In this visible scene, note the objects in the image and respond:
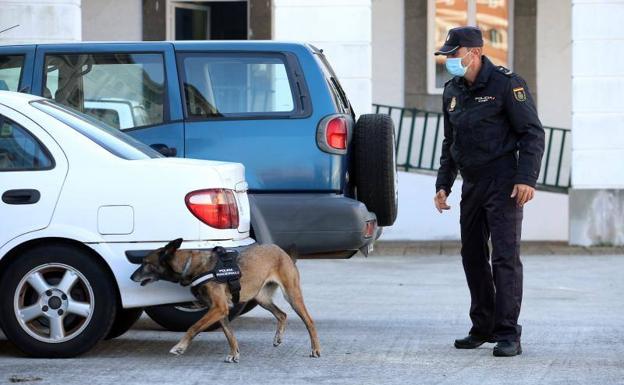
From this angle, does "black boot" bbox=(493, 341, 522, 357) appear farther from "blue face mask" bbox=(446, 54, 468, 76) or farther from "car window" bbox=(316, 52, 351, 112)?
"car window" bbox=(316, 52, 351, 112)

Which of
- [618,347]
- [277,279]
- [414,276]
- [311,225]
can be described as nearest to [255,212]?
[311,225]

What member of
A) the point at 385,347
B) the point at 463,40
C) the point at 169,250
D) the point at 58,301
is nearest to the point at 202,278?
the point at 169,250

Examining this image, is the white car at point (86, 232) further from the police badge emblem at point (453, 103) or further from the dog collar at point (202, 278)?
the police badge emblem at point (453, 103)

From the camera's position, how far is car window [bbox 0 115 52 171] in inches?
304

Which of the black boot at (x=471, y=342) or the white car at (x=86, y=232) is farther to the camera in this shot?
the black boot at (x=471, y=342)

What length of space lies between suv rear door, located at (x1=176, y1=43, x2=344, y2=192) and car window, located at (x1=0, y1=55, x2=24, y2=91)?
104 cm

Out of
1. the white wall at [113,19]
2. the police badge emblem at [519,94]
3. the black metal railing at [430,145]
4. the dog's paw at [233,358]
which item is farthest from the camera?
the white wall at [113,19]

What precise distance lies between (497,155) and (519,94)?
0.36 metres

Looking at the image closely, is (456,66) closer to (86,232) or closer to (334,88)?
(334,88)

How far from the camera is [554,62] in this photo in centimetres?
1802

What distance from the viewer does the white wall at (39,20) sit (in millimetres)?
14852

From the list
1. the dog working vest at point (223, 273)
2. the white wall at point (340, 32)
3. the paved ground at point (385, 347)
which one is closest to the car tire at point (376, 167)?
the paved ground at point (385, 347)

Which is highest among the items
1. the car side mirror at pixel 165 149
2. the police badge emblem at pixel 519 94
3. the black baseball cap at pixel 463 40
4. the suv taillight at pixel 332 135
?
the black baseball cap at pixel 463 40

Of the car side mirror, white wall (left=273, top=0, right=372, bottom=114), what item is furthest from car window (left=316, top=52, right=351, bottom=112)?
white wall (left=273, top=0, right=372, bottom=114)
